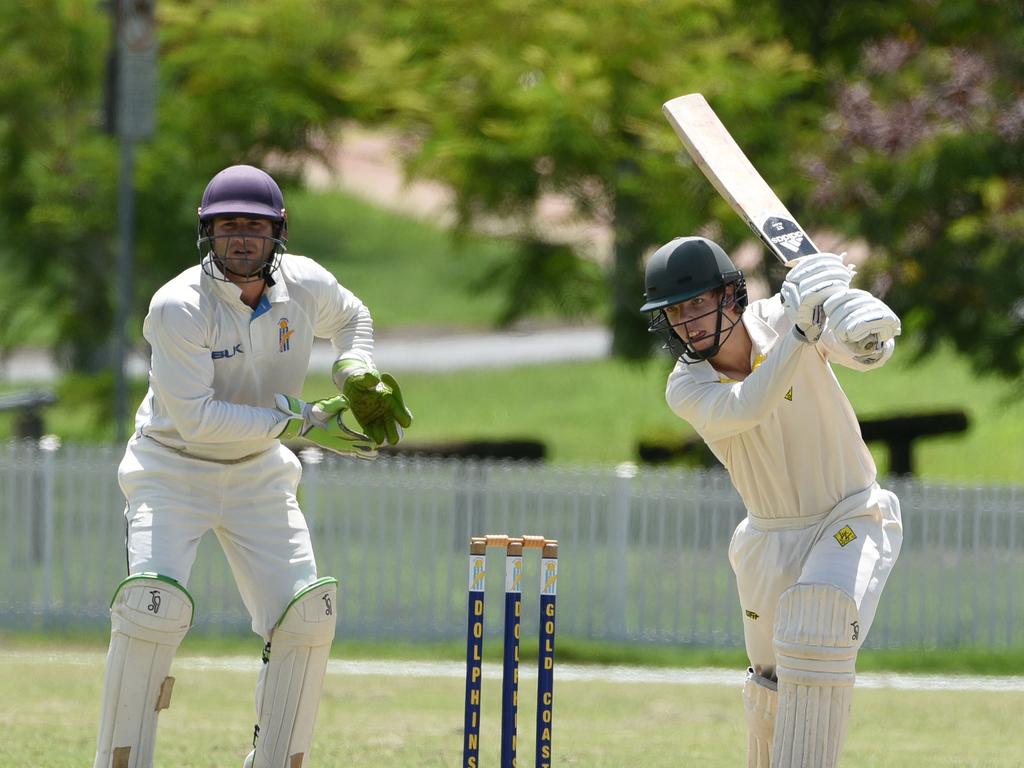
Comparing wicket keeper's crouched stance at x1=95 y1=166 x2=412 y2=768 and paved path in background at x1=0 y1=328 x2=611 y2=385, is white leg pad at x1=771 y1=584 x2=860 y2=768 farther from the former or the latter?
paved path in background at x1=0 y1=328 x2=611 y2=385

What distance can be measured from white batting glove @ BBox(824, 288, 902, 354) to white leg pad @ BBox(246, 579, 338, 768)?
5.57ft

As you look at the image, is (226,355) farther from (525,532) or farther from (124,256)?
(124,256)

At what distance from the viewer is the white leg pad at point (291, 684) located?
5.11 m

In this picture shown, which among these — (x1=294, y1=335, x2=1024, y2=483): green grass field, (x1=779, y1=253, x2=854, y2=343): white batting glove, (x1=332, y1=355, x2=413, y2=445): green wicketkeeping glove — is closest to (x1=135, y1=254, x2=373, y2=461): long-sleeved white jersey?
(x1=332, y1=355, x2=413, y2=445): green wicketkeeping glove

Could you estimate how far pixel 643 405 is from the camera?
747 inches

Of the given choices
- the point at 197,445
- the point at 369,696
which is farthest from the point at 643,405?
the point at 197,445

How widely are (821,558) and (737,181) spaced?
1145mm

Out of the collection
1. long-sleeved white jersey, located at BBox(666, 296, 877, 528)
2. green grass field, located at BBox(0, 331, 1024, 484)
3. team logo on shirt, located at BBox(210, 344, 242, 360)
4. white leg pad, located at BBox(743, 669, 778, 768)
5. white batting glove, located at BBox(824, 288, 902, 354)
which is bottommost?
white leg pad, located at BBox(743, 669, 778, 768)

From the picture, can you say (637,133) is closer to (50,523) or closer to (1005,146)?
(1005,146)

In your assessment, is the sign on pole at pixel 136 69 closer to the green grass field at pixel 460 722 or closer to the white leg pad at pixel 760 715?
the green grass field at pixel 460 722

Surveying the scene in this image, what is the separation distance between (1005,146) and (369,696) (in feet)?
19.9

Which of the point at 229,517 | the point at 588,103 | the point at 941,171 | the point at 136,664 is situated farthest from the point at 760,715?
the point at 588,103

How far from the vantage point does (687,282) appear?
485cm

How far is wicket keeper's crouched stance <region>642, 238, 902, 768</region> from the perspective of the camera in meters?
4.60
